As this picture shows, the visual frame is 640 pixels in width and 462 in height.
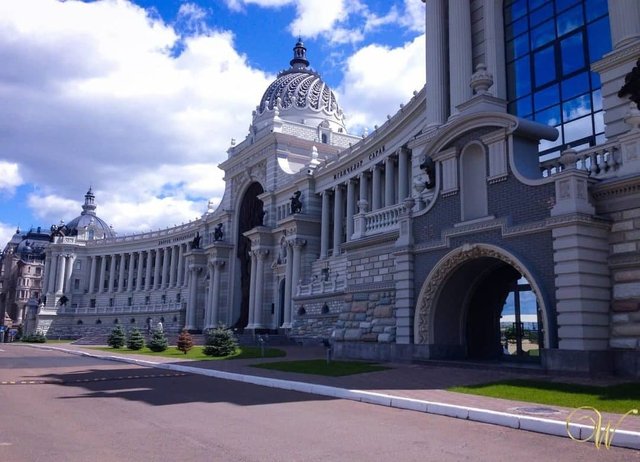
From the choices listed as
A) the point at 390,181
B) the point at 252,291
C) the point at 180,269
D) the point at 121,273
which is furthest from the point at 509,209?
the point at 121,273

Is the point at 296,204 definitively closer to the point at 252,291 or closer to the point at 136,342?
the point at 252,291

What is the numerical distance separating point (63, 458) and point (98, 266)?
10642cm

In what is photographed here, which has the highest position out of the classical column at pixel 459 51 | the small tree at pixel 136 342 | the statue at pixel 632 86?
the classical column at pixel 459 51

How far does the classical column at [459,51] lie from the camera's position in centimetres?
2872

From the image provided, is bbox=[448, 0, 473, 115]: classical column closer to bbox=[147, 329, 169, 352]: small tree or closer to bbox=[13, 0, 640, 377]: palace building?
bbox=[13, 0, 640, 377]: palace building

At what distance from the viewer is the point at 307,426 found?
10688mm

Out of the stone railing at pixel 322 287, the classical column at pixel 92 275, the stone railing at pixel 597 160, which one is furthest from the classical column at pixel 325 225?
the classical column at pixel 92 275

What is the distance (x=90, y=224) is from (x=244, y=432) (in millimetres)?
119557

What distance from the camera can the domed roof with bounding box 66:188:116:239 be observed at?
11701 cm

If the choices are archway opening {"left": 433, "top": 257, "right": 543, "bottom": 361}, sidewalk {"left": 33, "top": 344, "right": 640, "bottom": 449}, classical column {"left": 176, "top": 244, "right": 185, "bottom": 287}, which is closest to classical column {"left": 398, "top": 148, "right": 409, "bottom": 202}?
archway opening {"left": 433, "top": 257, "right": 543, "bottom": 361}

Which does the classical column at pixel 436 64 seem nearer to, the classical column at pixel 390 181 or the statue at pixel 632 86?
the statue at pixel 632 86

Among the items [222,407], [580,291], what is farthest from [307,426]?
[580,291]

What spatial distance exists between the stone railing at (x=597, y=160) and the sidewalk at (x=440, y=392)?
5.99 meters

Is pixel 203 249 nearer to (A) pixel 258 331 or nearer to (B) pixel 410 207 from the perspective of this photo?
(A) pixel 258 331
